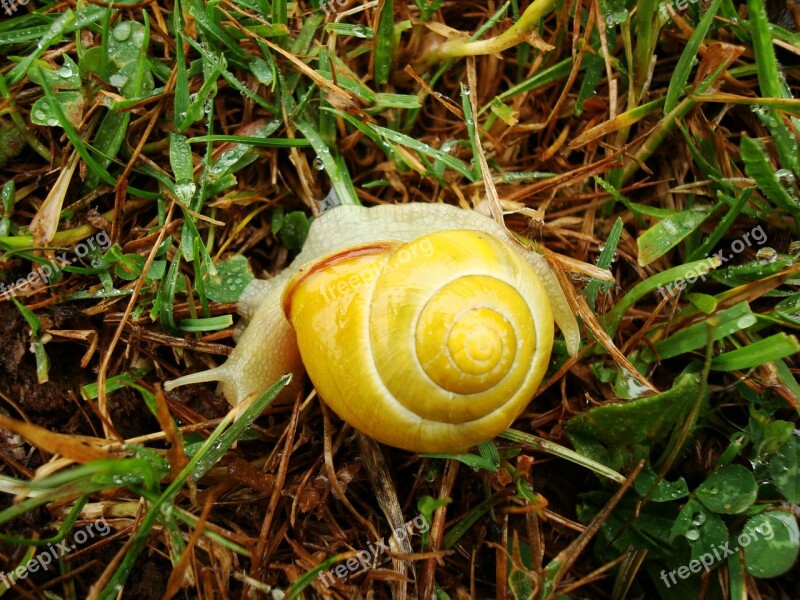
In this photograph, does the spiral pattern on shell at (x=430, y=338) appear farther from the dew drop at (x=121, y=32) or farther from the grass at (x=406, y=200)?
the dew drop at (x=121, y=32)

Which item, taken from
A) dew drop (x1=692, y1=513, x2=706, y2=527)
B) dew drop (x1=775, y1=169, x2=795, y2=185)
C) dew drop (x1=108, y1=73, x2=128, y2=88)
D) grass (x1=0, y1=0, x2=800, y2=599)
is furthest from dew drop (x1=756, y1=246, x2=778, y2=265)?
dew drop (x1=108, y1=73, x2=128, y2=88)

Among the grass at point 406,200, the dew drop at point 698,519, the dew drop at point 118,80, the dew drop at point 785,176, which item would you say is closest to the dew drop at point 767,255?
the grass at point 406,200

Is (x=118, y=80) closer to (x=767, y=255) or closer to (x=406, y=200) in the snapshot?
(x=406, y=200)

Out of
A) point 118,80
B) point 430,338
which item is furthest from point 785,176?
point 118,80

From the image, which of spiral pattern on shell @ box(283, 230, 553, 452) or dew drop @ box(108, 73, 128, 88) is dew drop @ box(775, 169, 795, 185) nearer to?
spiral pattern on shell @ box(283, 230, 553, 452)

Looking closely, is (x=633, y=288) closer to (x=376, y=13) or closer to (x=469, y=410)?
(x=469, y=410)
